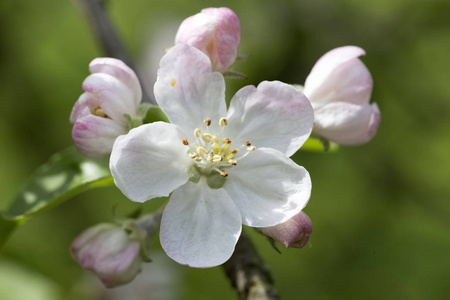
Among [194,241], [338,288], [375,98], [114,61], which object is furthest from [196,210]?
[375,98]

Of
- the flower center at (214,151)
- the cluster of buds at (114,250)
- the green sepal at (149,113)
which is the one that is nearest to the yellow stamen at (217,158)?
the flower center at (214,151)

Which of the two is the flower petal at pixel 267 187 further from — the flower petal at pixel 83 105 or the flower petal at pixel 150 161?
the flower petal at pixel 83 105

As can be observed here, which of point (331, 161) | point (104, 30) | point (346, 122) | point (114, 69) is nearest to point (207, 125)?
point (114, 69)

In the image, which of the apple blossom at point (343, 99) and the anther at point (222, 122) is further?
the apple blossom at point (343, 99)

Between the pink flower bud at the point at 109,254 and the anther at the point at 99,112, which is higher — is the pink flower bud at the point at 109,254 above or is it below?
below

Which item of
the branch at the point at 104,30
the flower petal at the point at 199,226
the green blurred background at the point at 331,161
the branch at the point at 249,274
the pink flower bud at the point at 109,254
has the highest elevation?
the branch at the point at 104,30

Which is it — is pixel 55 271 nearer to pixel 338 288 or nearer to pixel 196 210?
pixel 338 288

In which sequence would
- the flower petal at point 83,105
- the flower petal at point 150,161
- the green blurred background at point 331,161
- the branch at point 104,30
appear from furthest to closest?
the green blurred background at point 331,161 < the branch at point 104,30 < the flower petal at point 83,105 < the flower petal at point 150,161

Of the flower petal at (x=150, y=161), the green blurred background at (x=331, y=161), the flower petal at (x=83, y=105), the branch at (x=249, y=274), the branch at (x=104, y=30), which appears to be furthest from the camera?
the green blurred background at (x=331, y=161)
